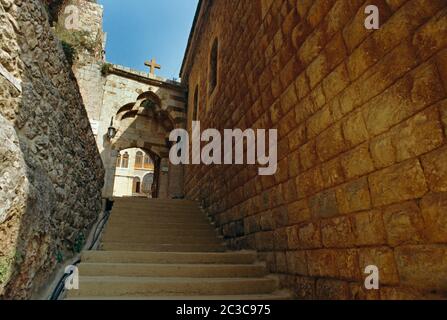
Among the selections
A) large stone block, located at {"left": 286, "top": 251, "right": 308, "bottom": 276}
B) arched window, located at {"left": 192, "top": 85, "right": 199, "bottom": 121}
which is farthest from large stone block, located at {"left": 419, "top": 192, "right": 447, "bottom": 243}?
arched window, located at {"left": 192, "top": 85, "right": 199, "bottom": 121}

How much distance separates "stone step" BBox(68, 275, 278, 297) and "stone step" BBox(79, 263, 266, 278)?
15 centimetres

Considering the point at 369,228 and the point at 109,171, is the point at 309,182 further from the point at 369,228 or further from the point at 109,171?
the point at 109,171

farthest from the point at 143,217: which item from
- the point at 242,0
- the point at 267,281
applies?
the point at 242,0

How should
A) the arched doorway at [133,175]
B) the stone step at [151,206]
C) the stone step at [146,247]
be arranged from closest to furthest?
the stone step at [146,247] < the stone step at [151,206] < the arched doorway at [133,175]

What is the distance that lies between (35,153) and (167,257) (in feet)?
6.11

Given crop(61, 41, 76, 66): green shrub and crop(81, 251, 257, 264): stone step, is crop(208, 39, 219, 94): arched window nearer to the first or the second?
crop(81, 251, 257, 264): stone step

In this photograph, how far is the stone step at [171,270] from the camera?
2949 mm

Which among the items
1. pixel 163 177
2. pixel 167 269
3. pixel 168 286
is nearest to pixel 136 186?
pixel 163 177

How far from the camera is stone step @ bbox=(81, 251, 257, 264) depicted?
10.7 ft

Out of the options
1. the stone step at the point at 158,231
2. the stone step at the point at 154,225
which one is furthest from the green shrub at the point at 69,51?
the stone step at the point at 158,231

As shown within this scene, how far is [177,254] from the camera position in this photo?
3.46 m

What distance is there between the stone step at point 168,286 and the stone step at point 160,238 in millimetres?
1497

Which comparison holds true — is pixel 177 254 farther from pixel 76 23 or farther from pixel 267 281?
pixel 76 23

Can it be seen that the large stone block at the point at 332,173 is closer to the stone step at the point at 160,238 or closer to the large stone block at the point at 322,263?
the large stone block at the point at 322,263
